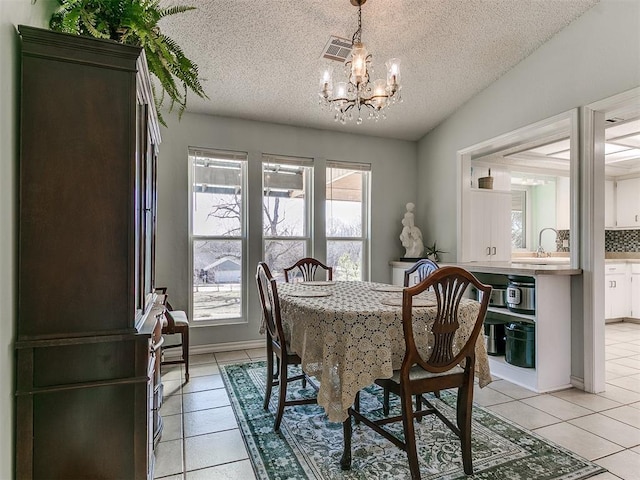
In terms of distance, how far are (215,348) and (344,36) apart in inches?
131

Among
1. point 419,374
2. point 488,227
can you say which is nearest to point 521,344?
point 488,227

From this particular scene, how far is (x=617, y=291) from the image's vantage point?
17.5 feet

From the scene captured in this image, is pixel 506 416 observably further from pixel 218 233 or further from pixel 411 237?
pixel 218 233

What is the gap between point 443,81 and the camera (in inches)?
146

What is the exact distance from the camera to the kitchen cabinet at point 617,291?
17.4ft

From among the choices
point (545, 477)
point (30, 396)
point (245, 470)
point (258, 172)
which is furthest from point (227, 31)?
point (545, 477)

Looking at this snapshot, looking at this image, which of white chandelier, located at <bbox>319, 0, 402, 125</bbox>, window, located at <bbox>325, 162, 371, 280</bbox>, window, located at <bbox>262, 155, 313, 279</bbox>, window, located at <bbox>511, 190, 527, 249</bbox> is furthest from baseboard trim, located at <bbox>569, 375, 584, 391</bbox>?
window, located at <bbox>511, 190, 527, 249</bbox>

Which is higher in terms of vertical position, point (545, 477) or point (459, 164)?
point (459, 164)

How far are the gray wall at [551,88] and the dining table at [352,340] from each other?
6.26ft

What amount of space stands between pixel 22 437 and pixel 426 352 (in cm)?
178

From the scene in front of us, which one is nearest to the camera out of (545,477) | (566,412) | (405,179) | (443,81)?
(545,477)

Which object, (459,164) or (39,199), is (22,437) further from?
(459,164)

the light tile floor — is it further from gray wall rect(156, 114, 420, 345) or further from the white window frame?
the white window frame

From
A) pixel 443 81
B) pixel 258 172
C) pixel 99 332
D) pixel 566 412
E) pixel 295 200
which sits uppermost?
pixel 443 81
